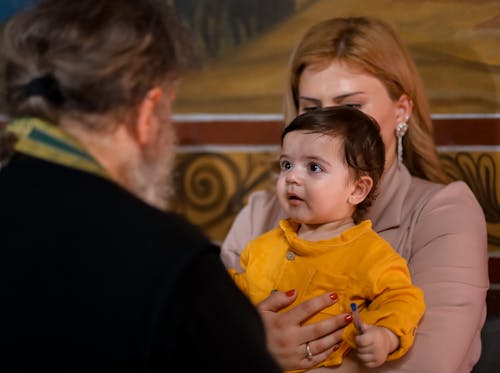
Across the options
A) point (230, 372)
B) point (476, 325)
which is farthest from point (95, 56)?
point (476, 325)

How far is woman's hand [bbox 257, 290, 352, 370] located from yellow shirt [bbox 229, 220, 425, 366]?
1.4 inches

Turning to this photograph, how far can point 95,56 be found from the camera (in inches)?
76.8

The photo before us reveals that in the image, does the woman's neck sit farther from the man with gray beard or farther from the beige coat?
the man with gray beard

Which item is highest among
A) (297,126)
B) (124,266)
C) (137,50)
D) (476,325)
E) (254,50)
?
(137,50)

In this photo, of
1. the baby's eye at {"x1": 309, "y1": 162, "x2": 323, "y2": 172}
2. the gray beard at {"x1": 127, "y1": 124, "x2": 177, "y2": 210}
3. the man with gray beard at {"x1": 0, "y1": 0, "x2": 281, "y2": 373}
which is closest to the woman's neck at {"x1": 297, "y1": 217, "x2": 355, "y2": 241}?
the baby's eye at {"x1": 309, "y1": 162, "x2": 323, "y2": 172}

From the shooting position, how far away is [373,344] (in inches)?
101

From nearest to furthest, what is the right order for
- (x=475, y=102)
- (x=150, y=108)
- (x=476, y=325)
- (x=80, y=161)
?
(x=80, y=161) < (x=150, y=108) < (x=476, y=325) < (x=475, y=102)

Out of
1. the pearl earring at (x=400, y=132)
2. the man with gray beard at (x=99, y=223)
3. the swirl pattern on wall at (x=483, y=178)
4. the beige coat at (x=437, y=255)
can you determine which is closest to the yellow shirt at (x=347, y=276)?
the beige coat at (x=437, y=255)

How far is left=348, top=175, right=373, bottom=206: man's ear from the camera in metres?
2.85

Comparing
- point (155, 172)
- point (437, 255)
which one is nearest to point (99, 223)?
point (155, 172)

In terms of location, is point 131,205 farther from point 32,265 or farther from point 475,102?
point 475,102

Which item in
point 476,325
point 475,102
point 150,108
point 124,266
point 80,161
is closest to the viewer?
point 124,266

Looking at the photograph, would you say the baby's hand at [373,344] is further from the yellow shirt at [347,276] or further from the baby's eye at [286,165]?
the baby's eye at [286,165]

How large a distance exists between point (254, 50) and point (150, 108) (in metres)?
2.32
